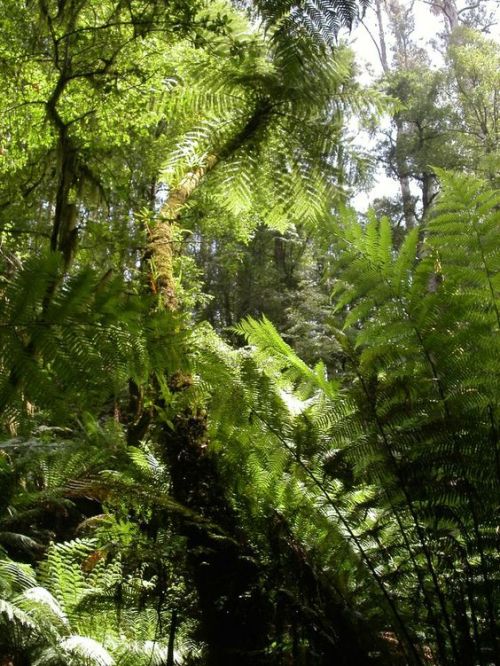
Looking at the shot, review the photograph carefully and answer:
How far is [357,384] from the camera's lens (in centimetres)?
148

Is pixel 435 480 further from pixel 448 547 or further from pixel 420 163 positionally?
pixel 420 163

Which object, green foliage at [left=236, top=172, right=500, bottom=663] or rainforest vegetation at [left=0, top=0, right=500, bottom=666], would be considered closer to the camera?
rainforest vegetation at [left=0, top=0, right=500, bottom=666]

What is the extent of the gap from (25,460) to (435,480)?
1289 millimetres

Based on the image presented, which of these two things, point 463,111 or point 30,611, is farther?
point 463,111

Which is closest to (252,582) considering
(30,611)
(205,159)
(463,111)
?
(30,611)

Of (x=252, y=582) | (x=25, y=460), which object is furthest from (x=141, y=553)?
(x=25, y=460)

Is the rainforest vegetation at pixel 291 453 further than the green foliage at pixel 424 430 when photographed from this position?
No

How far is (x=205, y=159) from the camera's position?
13.5ft

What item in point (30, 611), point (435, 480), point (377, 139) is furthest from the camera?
point (377, 139)

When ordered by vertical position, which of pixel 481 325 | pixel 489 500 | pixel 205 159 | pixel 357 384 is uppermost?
pixel 205 159

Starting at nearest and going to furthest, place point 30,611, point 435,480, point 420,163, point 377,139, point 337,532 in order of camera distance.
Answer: point 435,480 < point 337,532 < point 30,611 < point 420,163 < point 377,139

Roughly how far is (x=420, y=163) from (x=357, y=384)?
49.3ft

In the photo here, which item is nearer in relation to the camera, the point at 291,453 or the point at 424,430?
the point at 424,430

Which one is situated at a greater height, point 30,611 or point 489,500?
point 489,500
